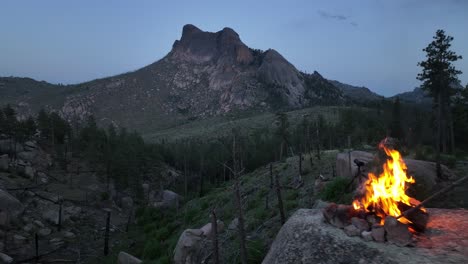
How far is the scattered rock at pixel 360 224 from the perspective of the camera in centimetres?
1154

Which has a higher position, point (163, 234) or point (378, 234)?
point (378, 234)

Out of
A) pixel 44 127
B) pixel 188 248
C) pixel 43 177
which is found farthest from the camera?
pixel 44 127

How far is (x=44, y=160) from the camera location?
6969 centimetres

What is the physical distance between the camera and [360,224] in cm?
1163

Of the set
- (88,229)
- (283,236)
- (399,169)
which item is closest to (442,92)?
(399,169)

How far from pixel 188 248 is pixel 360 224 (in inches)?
549

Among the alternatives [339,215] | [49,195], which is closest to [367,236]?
[339,215]

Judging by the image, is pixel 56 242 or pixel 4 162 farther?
pixel 4 162

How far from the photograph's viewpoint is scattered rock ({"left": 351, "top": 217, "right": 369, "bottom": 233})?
11.5m

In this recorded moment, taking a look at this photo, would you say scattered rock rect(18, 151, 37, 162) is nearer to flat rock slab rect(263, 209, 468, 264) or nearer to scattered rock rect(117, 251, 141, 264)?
scattered rock rect(117, 251, 141, 264)

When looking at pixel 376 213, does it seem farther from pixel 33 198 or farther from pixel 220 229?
pixel 33 198

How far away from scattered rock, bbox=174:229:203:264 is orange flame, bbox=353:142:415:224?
12.7m

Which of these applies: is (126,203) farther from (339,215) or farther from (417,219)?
(417,219)

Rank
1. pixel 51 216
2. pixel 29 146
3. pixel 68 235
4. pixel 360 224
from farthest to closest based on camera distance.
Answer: pixel 29 146 < pixel 51 216 < pixel 68 235 < pixel 360 224
